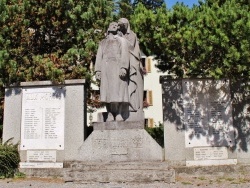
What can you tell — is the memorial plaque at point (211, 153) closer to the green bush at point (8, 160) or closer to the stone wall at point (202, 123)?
the stone wall at point (202, 123)

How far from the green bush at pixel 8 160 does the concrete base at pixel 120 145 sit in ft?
9.36

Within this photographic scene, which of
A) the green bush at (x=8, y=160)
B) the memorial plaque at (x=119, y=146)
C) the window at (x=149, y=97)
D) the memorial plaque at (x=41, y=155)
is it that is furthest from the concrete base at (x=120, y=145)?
the window at (x=149, y=97)

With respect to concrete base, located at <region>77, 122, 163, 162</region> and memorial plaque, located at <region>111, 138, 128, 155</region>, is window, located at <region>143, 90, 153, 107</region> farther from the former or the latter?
memorial plaque, located at <region>111, 138, 128, 155</region>

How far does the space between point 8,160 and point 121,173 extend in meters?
4.14

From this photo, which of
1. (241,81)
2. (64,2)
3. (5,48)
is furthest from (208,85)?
(5,48)

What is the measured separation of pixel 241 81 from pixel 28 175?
22.7 feet

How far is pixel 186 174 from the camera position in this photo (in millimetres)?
9711

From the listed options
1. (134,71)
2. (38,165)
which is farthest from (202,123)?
(38,165)

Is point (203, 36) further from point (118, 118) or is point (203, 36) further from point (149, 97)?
point (149, 97)

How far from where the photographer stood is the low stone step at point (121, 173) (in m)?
7.48

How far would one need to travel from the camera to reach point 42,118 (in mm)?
10633

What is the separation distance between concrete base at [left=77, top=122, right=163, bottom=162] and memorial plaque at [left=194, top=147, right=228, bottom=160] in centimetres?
225

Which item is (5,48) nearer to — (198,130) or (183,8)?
(183,8)

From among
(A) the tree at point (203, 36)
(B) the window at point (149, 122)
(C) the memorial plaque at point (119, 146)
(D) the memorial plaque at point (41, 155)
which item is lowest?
(D) the memorial plaque at point (41, 155)
